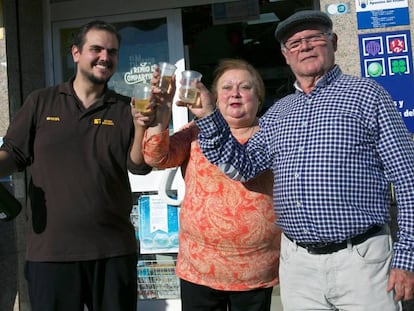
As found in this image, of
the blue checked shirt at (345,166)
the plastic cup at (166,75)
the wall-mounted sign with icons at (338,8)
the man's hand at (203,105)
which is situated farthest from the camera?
the wall-mounted sign with icons at (338,8)

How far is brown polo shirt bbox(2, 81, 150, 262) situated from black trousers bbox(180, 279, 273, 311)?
357 millimetres

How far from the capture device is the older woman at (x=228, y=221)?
8.35 feet

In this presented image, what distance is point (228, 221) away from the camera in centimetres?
254

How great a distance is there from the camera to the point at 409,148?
215cm

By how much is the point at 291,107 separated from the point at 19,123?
1265 mm

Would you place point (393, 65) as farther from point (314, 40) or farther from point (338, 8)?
point (314, 40)

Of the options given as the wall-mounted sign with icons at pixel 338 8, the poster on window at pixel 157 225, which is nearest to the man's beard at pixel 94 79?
the wall-mounted sign with icons at pixel 338 8

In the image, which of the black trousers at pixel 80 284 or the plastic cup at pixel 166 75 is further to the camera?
the black trousers at pixel 80 284

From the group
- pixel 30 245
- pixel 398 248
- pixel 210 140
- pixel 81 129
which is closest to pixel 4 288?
pixel 30 245

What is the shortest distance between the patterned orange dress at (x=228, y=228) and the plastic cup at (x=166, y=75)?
10.1 inches

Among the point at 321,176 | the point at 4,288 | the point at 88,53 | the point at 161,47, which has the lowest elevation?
the point at 4,288

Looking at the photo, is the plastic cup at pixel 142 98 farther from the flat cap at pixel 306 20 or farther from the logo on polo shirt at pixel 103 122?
the flat cap at pixel 306 20

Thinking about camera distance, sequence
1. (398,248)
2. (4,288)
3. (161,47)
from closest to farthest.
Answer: (398,248), (4,288), (161,47)

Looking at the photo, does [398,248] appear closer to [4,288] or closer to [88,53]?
[88,53]
